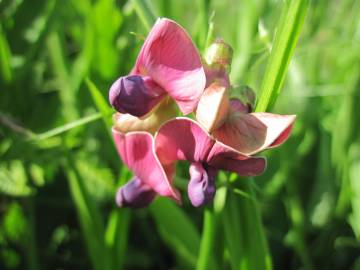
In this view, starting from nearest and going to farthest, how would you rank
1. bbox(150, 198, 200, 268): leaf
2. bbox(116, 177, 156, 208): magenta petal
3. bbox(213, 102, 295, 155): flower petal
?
bbox(213, 102, 295, 155): flower petal < bbox(116, 177, 156, 208): magenta petal < bbox(150, 198, 200, 268): leaf

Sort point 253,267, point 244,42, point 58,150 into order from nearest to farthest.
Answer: point 253,267
point 58,150
point 244,42

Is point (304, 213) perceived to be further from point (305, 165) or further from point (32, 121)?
point (32, 121)

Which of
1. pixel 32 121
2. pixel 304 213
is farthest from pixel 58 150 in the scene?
pixel 304 213

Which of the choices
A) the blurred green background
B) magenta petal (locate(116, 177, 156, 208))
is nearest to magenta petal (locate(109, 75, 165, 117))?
magenta petal (locate(116, 177, 156, 208))

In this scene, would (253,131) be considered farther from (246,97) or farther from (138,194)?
(138,194)

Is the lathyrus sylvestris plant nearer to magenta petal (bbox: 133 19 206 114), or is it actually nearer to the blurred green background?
magenta petal (bbox: 133 19 206 114)
